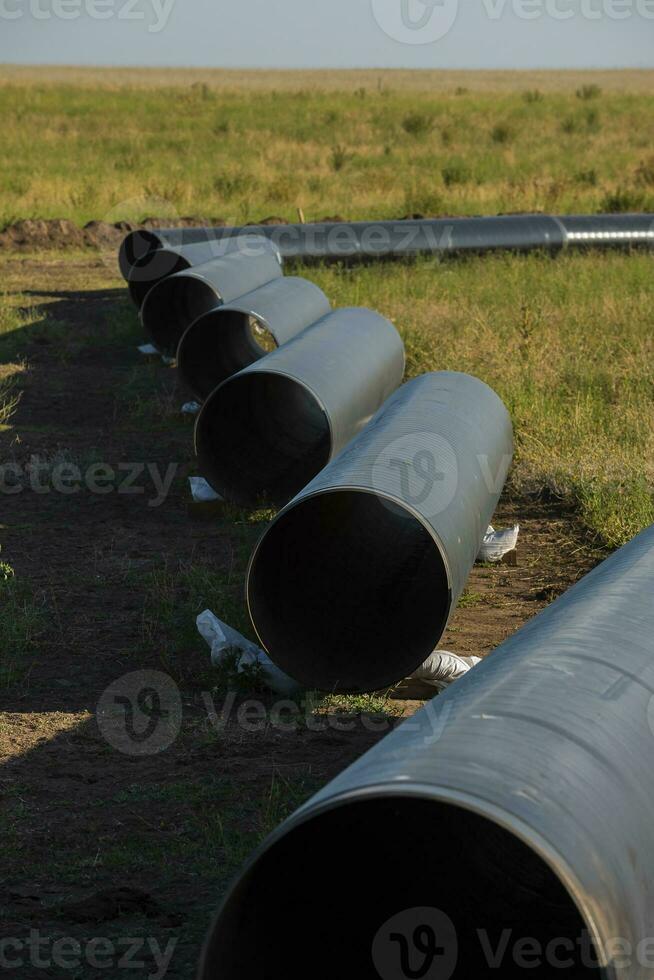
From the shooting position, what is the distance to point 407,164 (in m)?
29.0

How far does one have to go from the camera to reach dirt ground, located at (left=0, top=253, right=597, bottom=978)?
340 cm

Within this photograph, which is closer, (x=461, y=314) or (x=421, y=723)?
(x=421, y=723)

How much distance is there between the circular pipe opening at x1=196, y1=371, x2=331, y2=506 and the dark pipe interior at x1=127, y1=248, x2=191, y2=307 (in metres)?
5.11

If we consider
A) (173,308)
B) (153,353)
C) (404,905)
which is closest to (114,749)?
(404,905)

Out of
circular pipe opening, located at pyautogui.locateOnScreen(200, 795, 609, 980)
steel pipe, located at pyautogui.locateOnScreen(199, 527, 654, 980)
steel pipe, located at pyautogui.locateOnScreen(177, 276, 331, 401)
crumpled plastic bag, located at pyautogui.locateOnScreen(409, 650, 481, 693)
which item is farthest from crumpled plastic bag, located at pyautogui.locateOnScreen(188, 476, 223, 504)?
circular pipe opening, located at pyautogui.locateOnScreen(200, 795, 609, 980)

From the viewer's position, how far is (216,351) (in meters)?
9.95

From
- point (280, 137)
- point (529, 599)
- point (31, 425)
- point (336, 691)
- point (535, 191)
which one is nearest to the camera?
point (336, 691)

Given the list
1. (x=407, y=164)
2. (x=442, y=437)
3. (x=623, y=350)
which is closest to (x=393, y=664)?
(x=442, y=437)

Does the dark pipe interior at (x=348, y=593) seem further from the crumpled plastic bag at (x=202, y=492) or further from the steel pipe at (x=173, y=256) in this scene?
the steel pipe at (x=173, y=256)

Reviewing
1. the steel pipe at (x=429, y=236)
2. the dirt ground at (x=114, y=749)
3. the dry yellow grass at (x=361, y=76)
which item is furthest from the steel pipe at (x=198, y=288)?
the dry yellow grass at (x=361, y=76)

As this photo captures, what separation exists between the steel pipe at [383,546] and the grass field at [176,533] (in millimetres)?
254

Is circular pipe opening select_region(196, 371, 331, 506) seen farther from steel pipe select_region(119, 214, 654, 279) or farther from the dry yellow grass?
the dry yellow grass

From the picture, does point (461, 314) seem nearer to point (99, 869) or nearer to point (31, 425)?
point (31, 425)

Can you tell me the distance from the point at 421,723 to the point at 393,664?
2.18m
